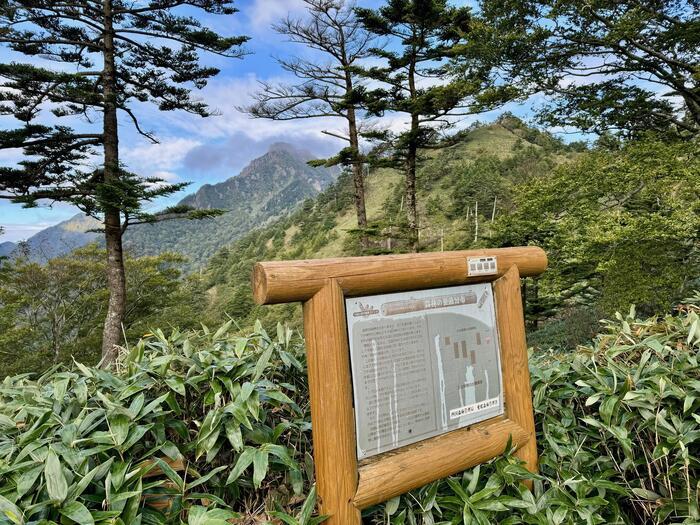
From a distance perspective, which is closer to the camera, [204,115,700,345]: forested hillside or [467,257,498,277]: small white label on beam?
[467,257,498,277]: small white label on beam

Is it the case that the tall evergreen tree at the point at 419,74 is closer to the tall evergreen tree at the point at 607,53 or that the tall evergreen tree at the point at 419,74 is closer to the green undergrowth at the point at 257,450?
the tall evergreen tree at the point at 607,53

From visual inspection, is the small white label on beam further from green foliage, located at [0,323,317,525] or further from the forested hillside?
the forested hillside

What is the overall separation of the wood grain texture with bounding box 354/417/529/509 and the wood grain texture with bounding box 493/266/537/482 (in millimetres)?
41

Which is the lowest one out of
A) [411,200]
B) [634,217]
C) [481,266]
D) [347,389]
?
[347,389]

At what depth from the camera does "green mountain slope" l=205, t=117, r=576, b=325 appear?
843 inches

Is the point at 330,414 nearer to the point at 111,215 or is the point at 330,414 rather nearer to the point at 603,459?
the point at 603,459

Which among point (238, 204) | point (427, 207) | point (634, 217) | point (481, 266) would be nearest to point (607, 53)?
point (634, 217)

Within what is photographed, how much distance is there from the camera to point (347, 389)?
3.49 feet

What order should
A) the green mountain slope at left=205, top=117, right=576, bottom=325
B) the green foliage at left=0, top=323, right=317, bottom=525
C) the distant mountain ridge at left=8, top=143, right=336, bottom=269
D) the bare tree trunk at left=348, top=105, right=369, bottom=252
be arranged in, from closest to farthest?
1. the green foliage at left=0, top=323, right=317, bottom=525
2. the bare tree trunk at left=348, top=105, right=369, bottom=252
3. the green mountain slope at left=205, top=117, right=576, bottom=325
4. the distant mountain ridge at left=8, top=143, right=336, bottom=269

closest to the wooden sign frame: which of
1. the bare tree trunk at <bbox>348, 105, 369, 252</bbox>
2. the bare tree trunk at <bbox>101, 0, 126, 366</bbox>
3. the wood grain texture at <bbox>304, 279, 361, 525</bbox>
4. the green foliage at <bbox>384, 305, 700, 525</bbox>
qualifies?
the wood grain texture at <bbox>304, 279, 361, 525</bbox>

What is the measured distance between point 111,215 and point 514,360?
8.40 m

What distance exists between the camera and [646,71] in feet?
24.4

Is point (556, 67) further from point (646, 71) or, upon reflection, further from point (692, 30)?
point (692, 30)

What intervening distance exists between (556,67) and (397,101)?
3826 mm
